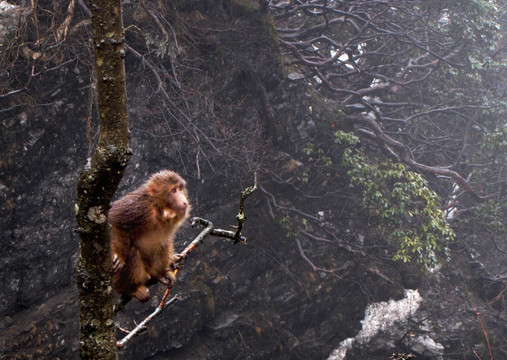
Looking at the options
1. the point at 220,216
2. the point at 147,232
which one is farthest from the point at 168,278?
the point at 220,216

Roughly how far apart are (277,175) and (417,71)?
16.2 ft

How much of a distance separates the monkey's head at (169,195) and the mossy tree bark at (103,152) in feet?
4.58

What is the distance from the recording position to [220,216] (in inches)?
278

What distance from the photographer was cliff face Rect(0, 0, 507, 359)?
5.39 m

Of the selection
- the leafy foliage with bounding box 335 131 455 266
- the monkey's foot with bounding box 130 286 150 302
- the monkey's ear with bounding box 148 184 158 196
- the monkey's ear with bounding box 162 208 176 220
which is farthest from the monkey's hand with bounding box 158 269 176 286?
the leafy foliage with bounding box 335 131 455 266

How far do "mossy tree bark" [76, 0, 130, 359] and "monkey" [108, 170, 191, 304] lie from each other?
1222mm

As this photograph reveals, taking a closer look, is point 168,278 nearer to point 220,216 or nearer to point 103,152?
point 103,152

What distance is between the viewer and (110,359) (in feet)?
4.90

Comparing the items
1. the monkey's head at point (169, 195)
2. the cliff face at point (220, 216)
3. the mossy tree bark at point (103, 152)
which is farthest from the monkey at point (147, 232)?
the cliff face at point (220, 216)

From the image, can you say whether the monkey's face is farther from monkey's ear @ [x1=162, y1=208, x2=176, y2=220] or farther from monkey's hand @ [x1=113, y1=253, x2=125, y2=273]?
monkey's hand @ [x1=113, y1=253, x2=125, y2=273]

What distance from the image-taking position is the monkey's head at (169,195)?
2.81 meters

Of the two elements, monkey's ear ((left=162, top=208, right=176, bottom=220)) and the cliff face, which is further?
the cliff face

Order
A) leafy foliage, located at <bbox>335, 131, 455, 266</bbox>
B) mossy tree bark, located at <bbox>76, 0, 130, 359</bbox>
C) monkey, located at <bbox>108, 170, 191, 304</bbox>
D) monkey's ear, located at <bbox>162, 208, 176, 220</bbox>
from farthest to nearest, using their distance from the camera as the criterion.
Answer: leafy foliage, located at <bbox>335, 131, 455, 266</bbox>, monkey's ear, located at <bbox>162, 208, 176, 220</bbox>, monkey, located at <bbox>108, 170, 191, 304</bbox>, mossy tree bark, located at <bbox>76, 0, 130, 359</bbox>

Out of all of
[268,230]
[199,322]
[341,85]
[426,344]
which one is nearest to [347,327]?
[426,344]
